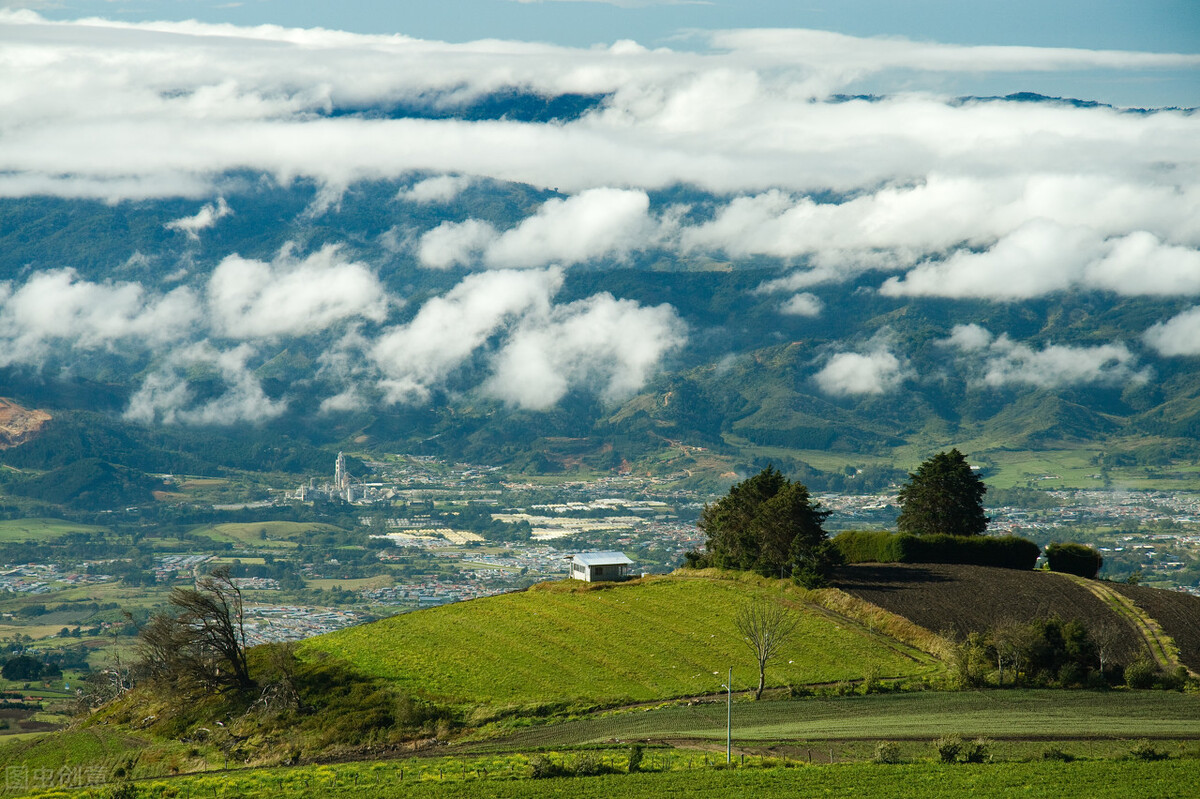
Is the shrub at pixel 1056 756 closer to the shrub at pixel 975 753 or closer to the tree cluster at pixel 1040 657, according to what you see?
the shrub at pixel 975 753

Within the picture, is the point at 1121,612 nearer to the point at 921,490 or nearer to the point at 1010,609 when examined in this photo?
the point at 1010,609

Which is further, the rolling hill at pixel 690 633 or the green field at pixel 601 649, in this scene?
the rolling hill at pixel 690 633

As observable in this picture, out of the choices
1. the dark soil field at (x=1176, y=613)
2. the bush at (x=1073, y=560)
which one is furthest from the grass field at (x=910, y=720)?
the bush at (x=1073, y=560)

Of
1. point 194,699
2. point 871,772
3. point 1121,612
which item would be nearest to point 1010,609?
point 1121,612

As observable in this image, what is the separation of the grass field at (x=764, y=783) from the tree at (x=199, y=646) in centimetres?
2133

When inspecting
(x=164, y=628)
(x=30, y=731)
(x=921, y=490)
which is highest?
(x=921, y=490)

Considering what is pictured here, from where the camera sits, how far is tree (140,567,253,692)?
72688mm

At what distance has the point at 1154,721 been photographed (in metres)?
57.7

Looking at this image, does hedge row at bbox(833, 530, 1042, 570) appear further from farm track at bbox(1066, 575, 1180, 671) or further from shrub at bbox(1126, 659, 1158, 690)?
shrub at bbox(1126, 659, 1158, 690)

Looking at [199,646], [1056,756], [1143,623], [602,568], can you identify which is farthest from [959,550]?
[199,646]

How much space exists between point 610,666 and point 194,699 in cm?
2838

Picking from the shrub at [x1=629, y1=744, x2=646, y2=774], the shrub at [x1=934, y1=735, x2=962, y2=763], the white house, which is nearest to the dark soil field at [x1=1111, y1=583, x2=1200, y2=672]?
the shrub at [x1=934, y1=735, x2=962, y2=763]

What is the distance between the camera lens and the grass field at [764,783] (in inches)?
1761

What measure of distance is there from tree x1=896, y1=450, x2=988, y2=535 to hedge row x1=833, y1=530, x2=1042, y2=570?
7.79 metres
